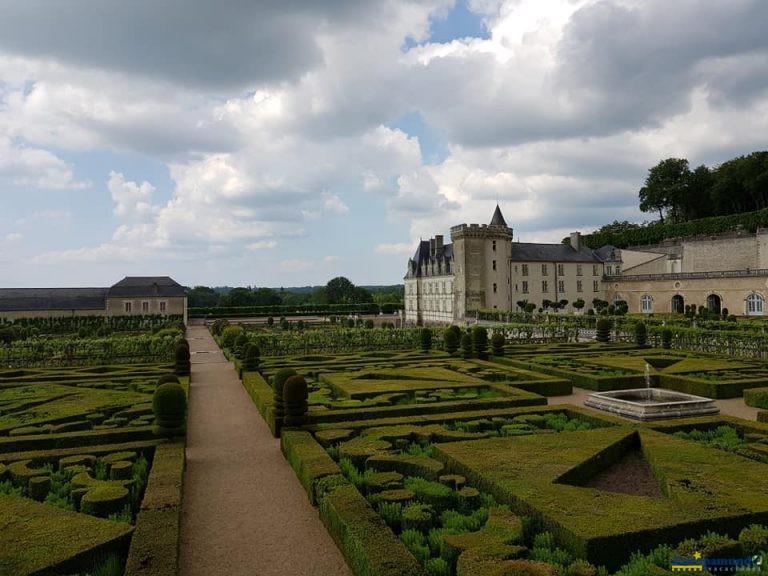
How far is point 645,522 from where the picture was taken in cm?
638

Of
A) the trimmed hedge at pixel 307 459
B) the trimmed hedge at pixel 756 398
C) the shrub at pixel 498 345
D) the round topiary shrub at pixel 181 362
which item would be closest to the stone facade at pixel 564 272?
the shrub at pixel 498 345

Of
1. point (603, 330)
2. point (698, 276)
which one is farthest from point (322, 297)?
point (603, 330)

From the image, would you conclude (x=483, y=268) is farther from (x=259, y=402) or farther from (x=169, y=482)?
(x=169, y=482)

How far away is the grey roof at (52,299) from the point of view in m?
59.1

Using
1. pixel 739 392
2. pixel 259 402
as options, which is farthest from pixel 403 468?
pixel 739 392

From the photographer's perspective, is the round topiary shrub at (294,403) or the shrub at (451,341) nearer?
the round topiary shrub at (294,403)

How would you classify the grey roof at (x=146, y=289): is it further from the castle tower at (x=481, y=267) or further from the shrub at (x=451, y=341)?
the shrub at (x=451, y=341)

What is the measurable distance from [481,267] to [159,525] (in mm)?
50765

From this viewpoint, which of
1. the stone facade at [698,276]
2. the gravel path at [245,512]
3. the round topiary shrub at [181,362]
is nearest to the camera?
the gravel path at [245,512]

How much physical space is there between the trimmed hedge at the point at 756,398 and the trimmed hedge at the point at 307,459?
11472 mm

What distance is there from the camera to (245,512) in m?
8.08

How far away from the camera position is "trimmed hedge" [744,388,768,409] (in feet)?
A: 46.8

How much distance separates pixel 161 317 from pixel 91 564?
54395 millimetres

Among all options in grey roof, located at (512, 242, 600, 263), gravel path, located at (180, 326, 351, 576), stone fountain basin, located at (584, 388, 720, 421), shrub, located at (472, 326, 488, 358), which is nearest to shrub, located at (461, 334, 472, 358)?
shrub, located at (472, 326, 488, 358)
